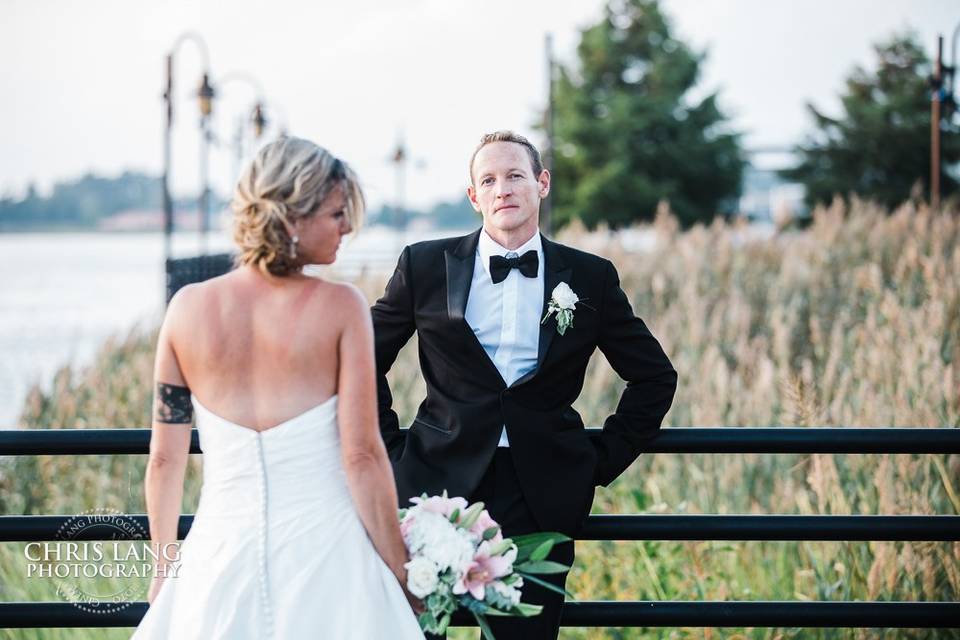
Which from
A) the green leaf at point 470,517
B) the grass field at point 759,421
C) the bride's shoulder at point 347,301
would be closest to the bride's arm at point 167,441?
the bride's shoulder at point 347,301

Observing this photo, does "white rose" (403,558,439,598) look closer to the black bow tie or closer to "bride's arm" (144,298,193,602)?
"bride's arm" (144,298,193,602)

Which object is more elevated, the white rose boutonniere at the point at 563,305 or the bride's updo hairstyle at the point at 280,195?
the bride's updo hairstyle at the point at 280,195

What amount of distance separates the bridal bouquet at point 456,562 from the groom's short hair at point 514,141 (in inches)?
45.0

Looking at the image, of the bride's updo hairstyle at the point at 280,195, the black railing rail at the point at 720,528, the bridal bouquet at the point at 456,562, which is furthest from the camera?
the black railing rail at the point at 720,528

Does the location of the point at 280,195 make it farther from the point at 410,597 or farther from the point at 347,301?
the point at 410,597

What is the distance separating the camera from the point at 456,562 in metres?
2.37

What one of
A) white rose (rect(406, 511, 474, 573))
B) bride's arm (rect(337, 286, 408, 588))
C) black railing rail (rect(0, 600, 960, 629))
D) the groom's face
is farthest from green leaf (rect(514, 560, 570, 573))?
the groom's face

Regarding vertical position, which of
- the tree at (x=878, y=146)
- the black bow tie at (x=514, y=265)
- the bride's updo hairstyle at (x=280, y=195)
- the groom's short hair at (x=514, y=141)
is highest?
the tree at (x=878, y=146)

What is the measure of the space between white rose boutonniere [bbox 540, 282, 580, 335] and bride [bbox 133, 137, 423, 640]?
0.79 m

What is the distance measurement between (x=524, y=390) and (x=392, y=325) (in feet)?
1.54

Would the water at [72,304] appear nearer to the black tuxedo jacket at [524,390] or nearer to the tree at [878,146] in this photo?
the black tuxedo jacket at [524,390]

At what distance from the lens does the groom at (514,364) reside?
2.97 meters

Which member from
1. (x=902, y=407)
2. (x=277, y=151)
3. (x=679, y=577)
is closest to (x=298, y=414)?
(x=277, y=151)

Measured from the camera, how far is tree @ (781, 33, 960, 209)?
4162 centimetres
